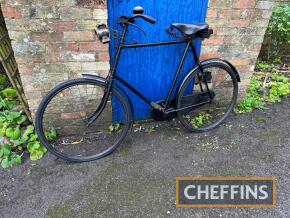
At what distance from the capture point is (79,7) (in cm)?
288

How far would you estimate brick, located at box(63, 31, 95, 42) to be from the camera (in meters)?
2.99

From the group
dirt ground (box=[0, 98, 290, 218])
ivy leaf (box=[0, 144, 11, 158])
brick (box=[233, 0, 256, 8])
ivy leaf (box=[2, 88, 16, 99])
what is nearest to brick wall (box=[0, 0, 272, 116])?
brick (box=[233, 0, 256, 8])

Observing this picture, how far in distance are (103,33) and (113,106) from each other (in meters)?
1.06

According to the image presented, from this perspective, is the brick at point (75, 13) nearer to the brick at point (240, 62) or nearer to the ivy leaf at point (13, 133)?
the ivy leaf at point (13, 133)

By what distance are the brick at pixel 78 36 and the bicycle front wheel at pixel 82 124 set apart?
0.51 metres

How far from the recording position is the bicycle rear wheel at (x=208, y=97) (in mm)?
3557

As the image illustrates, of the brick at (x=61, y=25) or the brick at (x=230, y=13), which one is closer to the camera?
the brick at (x=61, y=25)

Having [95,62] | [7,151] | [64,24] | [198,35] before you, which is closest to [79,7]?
[64,24]

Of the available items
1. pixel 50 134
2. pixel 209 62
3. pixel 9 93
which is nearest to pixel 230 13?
pixel 209 62

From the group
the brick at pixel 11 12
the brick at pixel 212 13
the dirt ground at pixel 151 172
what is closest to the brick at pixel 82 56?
the brick at pixel 11 12

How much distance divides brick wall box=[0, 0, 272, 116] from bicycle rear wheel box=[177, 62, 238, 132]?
0.24 meters

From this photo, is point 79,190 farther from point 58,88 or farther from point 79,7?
point 79,7

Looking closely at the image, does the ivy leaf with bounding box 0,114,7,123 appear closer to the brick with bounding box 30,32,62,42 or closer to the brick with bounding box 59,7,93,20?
the brick with bounding box 30,32,62,42

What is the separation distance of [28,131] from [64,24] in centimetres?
134
